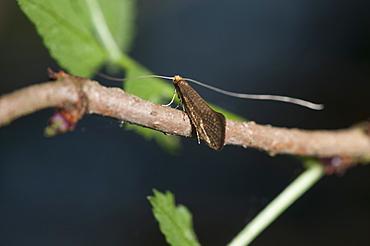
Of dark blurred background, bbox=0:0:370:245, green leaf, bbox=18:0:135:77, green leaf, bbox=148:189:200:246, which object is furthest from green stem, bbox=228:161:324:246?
dark blurred background, bbox=0:0:370:245

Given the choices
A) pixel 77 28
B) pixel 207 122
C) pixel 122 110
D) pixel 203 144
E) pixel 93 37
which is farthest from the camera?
pixel 203 144

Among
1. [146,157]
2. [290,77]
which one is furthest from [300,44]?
[146,157]

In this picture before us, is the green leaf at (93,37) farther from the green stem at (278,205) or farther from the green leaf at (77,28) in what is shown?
the green stem at (278,205)

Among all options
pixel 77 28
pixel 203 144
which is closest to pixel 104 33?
pixel 77 28

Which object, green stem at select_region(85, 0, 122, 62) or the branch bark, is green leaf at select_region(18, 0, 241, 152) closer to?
green stem at select_region(85, 0, 122, 62)

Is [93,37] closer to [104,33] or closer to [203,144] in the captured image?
[104,33]

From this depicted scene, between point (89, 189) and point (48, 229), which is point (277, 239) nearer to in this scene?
point (89, 189)

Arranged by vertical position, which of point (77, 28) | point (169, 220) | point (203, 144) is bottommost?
point (169, 220)
